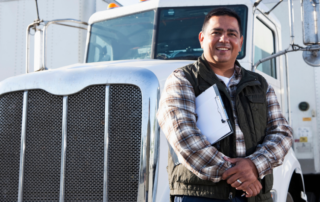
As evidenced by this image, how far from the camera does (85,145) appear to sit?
7.60 feet

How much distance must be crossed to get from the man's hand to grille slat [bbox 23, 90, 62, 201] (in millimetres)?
1248

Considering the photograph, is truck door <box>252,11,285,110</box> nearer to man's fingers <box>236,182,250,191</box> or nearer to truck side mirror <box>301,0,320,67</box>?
truck side mirror <box>301,0,320,67</box>

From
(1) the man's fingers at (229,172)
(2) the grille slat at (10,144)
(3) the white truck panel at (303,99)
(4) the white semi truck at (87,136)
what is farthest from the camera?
(3) the white truck panel at (303,99)

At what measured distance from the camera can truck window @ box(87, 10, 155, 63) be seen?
348 cm

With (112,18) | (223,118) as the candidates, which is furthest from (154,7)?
(223,118)

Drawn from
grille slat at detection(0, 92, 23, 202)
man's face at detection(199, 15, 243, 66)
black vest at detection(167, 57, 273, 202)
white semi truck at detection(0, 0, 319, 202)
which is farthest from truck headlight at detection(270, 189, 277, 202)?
grille slat at detection(0, 92, 23, 202)

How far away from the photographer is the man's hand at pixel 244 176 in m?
1.52

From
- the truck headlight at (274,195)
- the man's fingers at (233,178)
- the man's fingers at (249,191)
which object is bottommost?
the truck headlight at (274,195)

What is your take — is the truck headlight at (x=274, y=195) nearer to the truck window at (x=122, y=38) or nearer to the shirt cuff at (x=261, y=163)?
the shirt cuff at (x=261, y=163)

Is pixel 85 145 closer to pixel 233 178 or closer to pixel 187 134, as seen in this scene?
pixel 187 134

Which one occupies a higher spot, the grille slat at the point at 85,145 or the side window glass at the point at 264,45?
the side window glass at the point at 264,45

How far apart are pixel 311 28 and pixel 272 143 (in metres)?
1.25

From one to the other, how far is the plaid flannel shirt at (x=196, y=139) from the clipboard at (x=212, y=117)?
4cm

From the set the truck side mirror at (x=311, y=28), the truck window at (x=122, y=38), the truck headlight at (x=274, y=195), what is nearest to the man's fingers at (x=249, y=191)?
the truck headlight at (x=274, y=195)
